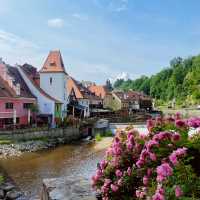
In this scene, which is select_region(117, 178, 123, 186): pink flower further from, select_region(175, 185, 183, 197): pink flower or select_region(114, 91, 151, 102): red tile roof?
select_region(114, 91, 151, 102): red tile roof

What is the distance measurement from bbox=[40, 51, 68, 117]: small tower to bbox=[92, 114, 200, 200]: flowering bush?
158 feet

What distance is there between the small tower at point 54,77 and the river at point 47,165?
50.3ft

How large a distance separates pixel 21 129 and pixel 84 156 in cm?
959

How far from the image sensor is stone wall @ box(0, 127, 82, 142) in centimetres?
4106

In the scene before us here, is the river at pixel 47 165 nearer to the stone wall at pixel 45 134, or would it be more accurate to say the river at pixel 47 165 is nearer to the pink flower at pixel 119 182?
the stone wall at pixel 45 134

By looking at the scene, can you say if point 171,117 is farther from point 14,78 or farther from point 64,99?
point 64,99

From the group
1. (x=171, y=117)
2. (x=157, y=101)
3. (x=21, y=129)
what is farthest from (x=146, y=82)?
(x=171, y=117)

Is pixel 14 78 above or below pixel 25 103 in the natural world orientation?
above

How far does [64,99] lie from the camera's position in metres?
58.6

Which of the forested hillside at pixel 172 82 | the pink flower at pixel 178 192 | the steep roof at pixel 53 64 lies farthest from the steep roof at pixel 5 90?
the forested hillside at pixel 172 82

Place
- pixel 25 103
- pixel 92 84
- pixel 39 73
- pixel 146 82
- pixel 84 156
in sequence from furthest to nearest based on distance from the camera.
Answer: pixel 146 82 → pixel 92 84 → pixel 39 73 → pixel 25 103 → pixel 84 156

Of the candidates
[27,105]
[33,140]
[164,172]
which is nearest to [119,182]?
[164,172]

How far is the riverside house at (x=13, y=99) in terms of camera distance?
45.4 meters

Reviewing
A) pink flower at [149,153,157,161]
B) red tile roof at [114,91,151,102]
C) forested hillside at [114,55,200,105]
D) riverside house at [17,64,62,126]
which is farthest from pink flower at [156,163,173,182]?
Answer: forested hillside at [114,55,200,105]
